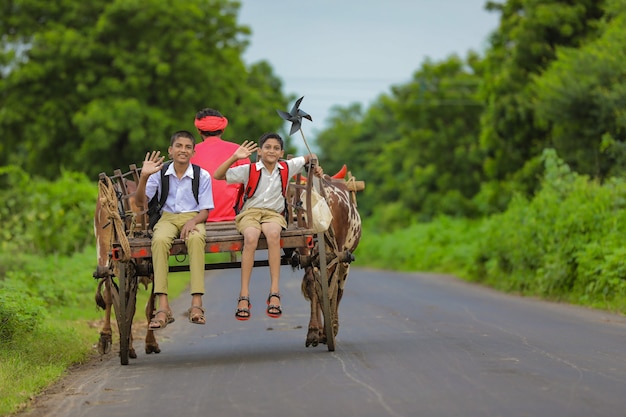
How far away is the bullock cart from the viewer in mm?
10953

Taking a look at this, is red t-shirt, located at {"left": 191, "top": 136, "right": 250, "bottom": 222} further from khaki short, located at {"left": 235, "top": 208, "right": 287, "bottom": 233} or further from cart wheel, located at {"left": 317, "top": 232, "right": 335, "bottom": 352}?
cart wheel, located at {"left": 317, "top": 232, "right": 335, "bottom": 352}

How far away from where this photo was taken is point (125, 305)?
1126 centimetres

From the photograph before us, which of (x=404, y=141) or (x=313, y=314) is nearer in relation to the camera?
(x=313, y=314)

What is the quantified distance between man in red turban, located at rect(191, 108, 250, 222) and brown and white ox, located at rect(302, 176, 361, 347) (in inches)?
43.1

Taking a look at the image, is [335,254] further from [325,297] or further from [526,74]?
[526,74]

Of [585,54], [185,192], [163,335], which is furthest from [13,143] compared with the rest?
[185,192]

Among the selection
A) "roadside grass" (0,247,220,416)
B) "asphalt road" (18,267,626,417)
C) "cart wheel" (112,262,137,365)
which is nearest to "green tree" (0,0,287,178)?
"roadside grass" (0,247,220,416)

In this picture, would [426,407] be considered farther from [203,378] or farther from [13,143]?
[13,143]

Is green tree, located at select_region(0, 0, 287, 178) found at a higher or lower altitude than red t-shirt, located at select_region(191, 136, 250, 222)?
higher

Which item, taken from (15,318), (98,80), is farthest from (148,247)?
Result: (98,80)

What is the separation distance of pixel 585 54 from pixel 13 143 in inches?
987

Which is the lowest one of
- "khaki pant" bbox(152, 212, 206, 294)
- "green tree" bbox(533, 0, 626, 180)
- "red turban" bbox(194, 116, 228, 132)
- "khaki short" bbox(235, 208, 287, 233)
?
"khaki pant" bbox(152, 212, 206, 294)

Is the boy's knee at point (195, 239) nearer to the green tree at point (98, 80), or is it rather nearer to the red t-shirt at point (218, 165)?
the red t-shirt at point (218, 165)

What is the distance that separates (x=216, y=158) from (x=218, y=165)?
0.28ft
